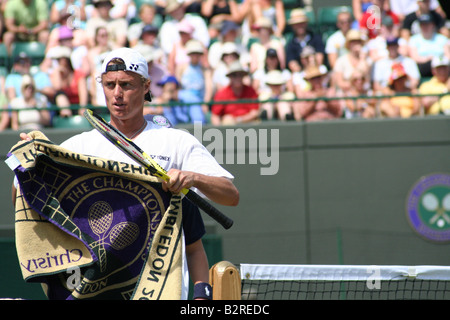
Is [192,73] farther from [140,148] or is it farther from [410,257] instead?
[140,148]

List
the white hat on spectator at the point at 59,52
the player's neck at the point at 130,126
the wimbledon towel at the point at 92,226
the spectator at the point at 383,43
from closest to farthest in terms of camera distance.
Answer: the wimbledon towel at the point at 92,226, the player's neck at the point at 130,126, the spectator at the point at 383,43, the white hat on spectator at the point at 59,52

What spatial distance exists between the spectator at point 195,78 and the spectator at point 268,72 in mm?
661

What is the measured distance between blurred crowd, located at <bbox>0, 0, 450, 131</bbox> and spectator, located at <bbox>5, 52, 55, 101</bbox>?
2cm

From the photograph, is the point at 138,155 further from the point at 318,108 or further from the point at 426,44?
the point at 426,44

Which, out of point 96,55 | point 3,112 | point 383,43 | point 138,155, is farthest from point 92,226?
point 383,43

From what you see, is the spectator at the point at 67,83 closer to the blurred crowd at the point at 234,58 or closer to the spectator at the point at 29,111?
the blurred crowd at the point at 234,58

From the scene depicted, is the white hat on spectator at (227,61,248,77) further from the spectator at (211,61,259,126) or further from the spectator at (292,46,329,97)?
the spectator at (292,46,329,97)

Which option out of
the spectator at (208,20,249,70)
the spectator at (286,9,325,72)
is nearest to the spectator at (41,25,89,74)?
the spectator at (208,20,249,70)

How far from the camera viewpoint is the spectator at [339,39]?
1108cm

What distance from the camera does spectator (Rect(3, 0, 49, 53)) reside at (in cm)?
1215

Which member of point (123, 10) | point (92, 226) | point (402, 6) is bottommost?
point (92, 226)

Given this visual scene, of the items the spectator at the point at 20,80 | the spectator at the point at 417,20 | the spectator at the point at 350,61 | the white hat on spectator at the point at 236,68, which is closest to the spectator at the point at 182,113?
the white hat on spectator at the point at 236,68

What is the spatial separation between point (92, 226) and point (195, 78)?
7008 millimetres

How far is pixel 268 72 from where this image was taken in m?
10.6
